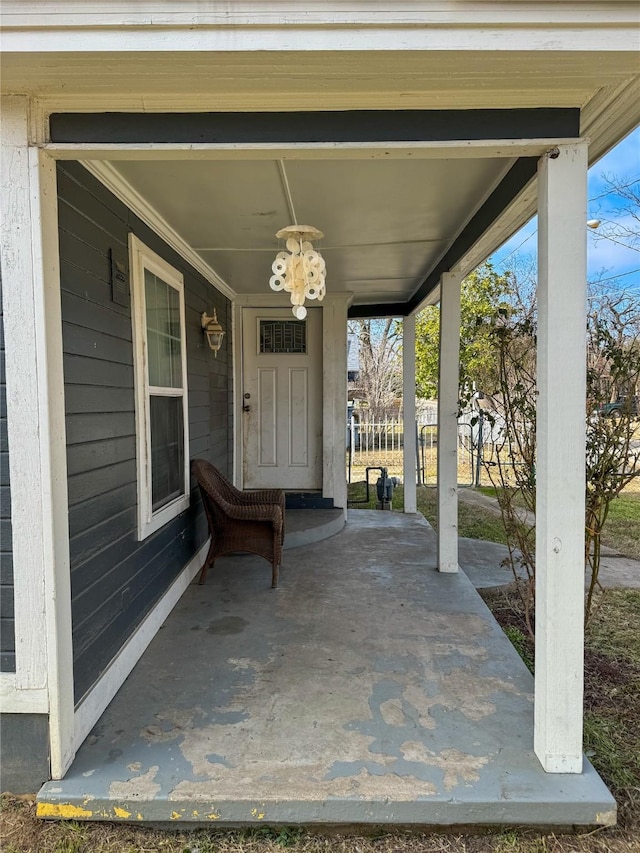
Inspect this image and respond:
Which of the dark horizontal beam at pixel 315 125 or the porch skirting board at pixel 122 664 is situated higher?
the dark horizontal beam at pixel 315 125

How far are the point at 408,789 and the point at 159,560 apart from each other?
1.82 m

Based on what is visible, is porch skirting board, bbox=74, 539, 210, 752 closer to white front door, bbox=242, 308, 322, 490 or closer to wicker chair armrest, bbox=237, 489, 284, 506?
wicker chair armrest, bbox=237, 489, 284, 506

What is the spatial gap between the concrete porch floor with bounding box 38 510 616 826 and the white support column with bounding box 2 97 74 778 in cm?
33

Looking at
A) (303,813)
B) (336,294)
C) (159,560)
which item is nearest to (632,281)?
(336,294)

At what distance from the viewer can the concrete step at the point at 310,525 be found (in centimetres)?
452

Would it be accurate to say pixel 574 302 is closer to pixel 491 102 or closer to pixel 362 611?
pixel 491 102

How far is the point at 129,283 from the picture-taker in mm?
2592

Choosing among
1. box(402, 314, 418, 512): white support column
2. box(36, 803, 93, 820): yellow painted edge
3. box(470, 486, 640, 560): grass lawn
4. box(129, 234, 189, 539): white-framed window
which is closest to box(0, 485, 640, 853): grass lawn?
box(36, 803, 93, 820): yellow painted edge

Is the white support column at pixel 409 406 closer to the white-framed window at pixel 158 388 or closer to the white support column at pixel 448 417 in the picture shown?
the white support column at pixel 448 417

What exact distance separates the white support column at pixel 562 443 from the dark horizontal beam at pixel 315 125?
13 cm

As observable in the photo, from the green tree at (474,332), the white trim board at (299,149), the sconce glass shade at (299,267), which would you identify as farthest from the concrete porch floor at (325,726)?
the white trim board at (299,149)

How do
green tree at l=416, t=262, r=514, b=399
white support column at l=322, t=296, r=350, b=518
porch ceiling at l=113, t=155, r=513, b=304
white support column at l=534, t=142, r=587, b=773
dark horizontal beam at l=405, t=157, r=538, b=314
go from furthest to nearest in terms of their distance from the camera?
white support column at l=322, t=296, r=350, b=518
green tree at l=416, t=262, r=514, b=399
porch ceiling at l=113, t=155, r=513, b=304
dark horizontal beam at l=405, t=157, r=538, b=314
white support column at l=534, t=142, r=587, b=773

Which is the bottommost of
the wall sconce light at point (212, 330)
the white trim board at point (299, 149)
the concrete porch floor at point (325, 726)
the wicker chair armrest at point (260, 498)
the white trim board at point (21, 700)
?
the concrete porch floor at point (325, 726)

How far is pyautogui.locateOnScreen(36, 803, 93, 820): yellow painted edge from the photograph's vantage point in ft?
5.47
